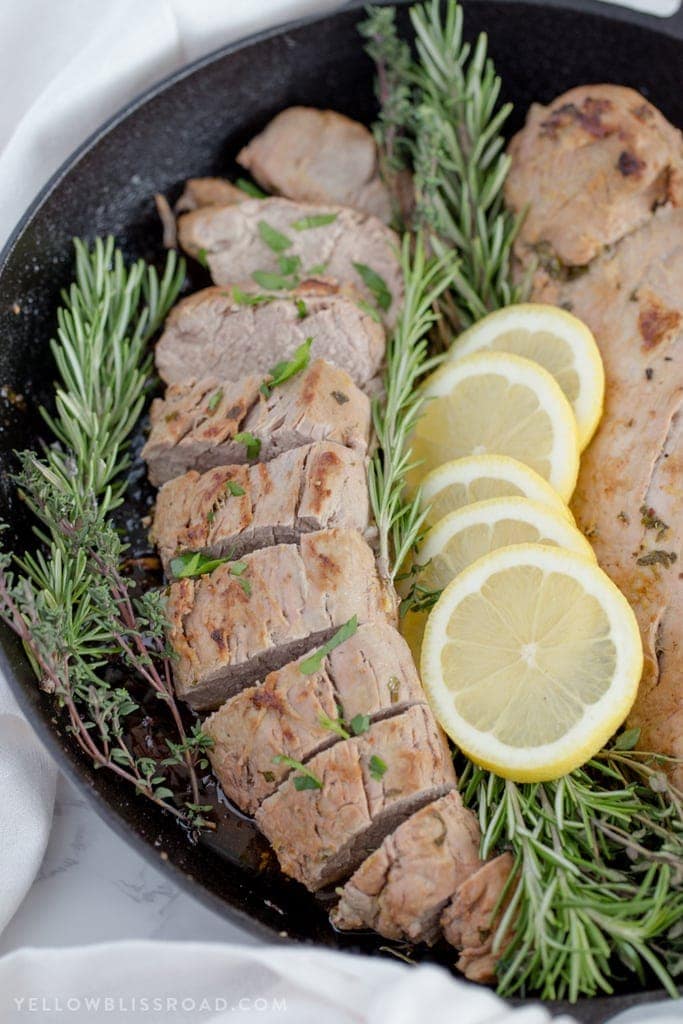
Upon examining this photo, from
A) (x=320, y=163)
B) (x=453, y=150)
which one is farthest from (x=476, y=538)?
(x=320, y=163)

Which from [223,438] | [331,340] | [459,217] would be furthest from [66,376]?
[459,217]

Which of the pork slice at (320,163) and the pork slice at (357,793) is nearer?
the pork slice at (357,793)

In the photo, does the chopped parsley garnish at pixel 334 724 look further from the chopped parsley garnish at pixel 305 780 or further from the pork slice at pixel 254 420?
the pork slice at pixel 254 420

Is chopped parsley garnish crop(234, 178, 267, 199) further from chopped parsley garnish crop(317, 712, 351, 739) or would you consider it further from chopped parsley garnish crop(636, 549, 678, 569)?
chopped parsley garnish crop(317, 712, 351, 739)

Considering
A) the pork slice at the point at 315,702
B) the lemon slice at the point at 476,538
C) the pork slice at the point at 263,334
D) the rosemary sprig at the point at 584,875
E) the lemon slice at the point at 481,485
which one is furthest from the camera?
the pork slice at the point at 263,334

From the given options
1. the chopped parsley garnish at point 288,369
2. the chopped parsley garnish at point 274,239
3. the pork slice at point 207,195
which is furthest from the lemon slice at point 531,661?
the pork slice at point 207,195

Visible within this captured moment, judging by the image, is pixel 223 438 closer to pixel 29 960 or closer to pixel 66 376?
pixel 66 376

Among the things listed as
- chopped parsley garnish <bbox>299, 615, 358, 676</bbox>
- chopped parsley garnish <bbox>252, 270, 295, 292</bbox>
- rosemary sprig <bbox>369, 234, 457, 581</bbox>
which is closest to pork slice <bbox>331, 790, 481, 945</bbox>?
chopped parsley garnish <bbox>299, 615, 358, 676</bbox>
